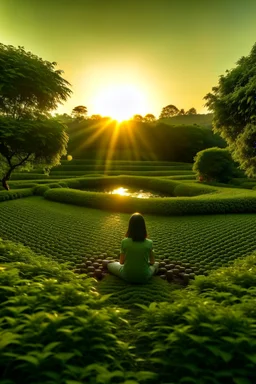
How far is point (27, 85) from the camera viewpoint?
671 inches

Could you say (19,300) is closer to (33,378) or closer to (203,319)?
(33,378)

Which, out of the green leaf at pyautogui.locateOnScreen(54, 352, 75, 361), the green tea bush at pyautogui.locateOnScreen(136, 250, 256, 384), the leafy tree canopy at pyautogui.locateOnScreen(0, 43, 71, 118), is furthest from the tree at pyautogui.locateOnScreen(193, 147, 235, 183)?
the green leaf at pyautogui.locateOnScreen(54, 352, 75, 361)

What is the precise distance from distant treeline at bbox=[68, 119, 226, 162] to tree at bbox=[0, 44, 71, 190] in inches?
1707

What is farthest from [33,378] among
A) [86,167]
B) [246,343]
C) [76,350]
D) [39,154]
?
[86,167]

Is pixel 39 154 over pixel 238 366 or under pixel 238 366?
over

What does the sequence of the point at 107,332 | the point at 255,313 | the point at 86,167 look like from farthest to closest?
the point at 86,167, the point at 255,313, the point at 107,332

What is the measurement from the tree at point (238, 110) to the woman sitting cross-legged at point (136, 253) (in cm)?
752

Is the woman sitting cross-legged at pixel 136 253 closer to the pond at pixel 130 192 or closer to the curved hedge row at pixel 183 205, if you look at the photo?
the curved hedge row at pixel 183 205

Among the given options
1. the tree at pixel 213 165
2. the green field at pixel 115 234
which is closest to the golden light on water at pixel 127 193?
the tree at pixel 213 165

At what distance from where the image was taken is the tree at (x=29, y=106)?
16.4 m

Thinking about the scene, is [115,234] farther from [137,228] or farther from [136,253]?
[137,228]

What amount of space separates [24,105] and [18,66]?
9.14 feet

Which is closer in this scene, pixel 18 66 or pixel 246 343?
pixel 246 343

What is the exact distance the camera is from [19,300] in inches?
173
